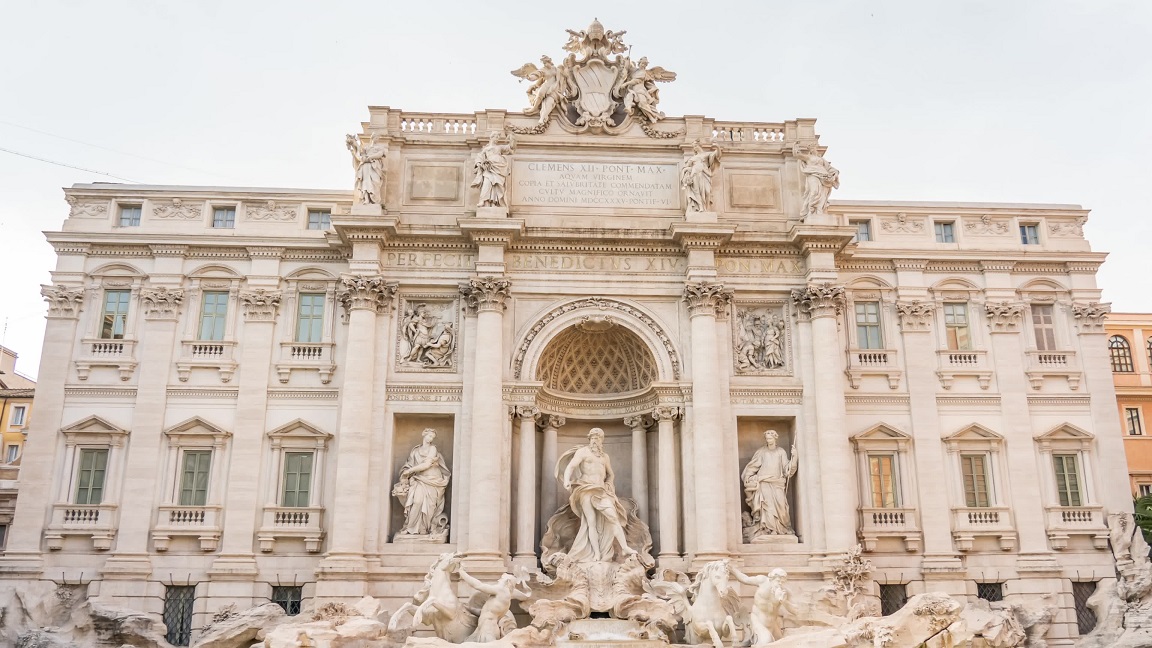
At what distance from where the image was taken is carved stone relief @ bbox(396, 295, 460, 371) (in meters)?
25.8

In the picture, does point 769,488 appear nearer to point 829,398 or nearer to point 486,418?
point 829,398

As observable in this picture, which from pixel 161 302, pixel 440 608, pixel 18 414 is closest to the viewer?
pixel 440 608

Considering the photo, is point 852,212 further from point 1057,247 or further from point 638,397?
point 638,397

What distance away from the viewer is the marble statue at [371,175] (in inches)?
1029

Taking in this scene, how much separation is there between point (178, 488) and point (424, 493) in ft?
21.9

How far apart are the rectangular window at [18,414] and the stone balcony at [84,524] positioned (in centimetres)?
1766

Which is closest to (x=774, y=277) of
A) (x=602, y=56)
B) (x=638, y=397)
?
(x=638, y=397)

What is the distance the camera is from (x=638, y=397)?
2669 cm

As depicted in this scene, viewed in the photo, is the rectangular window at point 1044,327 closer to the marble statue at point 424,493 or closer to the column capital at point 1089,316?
the column capital at point 1089,316

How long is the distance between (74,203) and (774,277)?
1993 centimetres

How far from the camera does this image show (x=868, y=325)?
92.1 ft

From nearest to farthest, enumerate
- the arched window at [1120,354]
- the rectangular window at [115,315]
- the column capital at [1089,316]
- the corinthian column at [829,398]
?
1. the corinthian column at [829,398]
2. the rectangular window at [115,315]
3. the column capital at [1089,316]
4. the arched window at [1120,354]

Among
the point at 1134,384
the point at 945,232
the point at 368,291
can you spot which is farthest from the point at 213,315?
the point at 1134,384

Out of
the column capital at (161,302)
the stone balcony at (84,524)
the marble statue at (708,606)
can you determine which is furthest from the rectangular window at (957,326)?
the stone balcony at (84,524)
